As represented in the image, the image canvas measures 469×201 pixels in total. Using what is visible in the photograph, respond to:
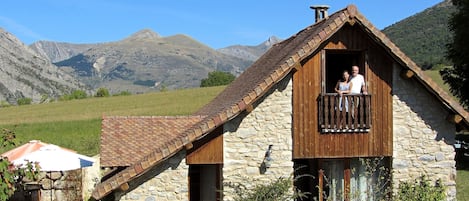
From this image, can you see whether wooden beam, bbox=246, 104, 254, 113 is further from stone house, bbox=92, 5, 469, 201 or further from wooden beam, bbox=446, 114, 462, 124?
wooden beam, bbox=446, 114, 462, 124

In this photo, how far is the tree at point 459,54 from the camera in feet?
96.2

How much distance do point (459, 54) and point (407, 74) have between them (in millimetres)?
17944

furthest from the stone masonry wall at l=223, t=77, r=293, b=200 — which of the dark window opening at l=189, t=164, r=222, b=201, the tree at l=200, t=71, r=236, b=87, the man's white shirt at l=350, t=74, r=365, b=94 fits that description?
the tree at l=200, t=71, r=236, b=87

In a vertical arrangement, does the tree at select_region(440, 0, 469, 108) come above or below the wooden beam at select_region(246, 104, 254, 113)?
above

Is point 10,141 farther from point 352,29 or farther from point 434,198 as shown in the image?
point 434,198

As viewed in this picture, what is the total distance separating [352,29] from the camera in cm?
1409

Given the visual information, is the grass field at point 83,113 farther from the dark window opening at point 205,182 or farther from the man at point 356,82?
the man at point 356,82

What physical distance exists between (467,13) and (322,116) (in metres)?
18.9

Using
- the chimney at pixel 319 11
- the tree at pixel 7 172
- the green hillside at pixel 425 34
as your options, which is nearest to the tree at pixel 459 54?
the chimney at pixel 319 11

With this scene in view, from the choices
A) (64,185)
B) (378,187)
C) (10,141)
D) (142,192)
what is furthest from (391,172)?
(64,185)

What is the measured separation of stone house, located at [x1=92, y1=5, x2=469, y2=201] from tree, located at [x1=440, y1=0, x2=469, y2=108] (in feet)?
52.1

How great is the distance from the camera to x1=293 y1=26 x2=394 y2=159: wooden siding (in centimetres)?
1391

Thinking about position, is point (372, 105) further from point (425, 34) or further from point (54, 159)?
point (425, 34)

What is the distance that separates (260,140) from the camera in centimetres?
1375
